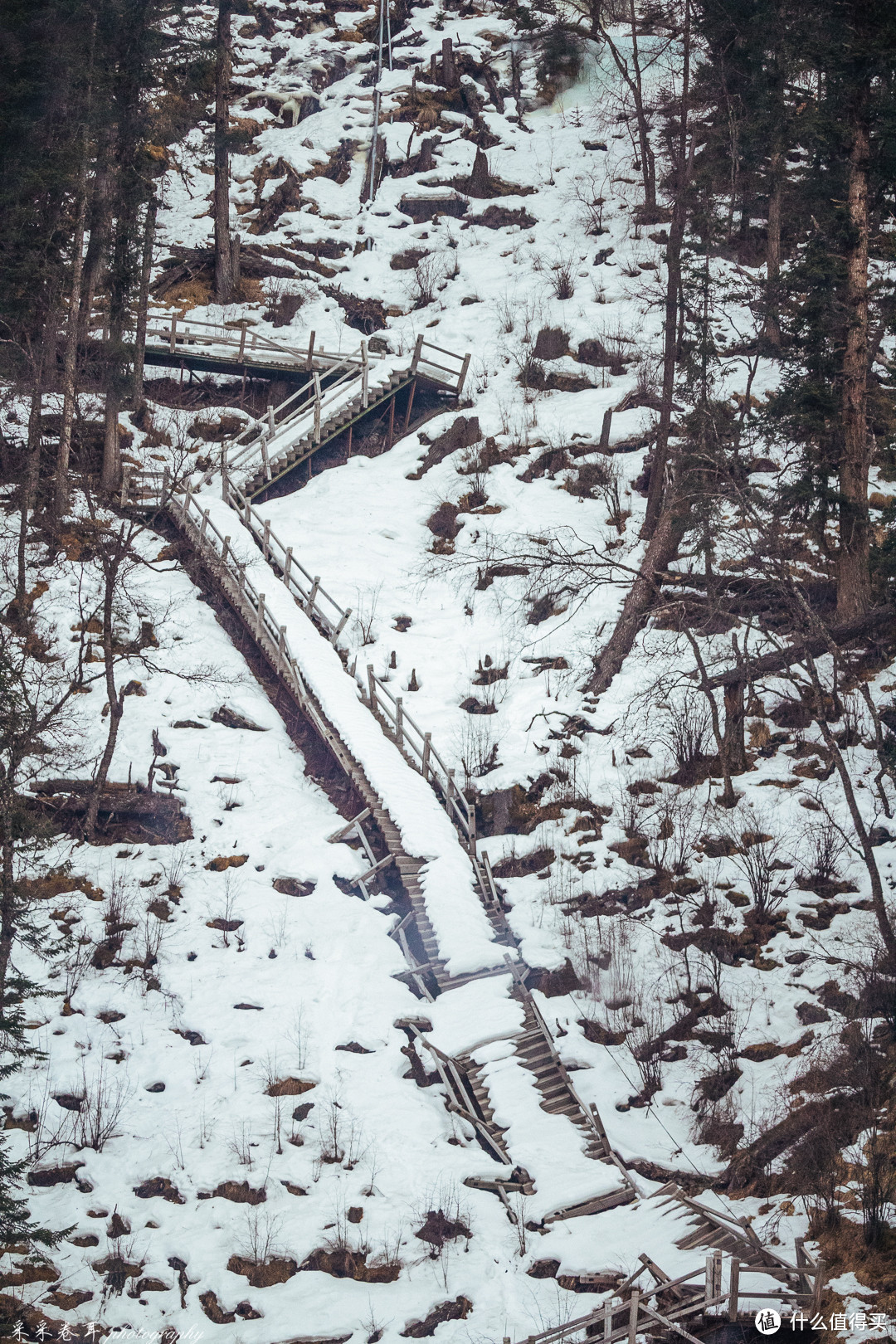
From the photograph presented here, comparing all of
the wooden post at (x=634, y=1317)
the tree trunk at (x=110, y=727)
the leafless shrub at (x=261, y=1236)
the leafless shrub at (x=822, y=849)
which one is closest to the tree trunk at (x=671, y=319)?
the leafless shrub at (x=822, y=849)

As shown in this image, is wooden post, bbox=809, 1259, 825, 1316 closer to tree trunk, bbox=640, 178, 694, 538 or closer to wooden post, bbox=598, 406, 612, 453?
tree trunk, bbox=640, 178, 694, 538

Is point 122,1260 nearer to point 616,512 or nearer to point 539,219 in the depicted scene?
point 616,512

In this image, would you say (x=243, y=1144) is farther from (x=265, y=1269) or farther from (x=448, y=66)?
(x=448, y=66)

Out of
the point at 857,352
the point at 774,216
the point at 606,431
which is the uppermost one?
the point at 774,216

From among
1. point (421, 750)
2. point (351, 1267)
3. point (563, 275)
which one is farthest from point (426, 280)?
point (351, 1267)

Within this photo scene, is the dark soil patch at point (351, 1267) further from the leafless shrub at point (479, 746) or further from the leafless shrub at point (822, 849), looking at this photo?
the leafless shrub at point (479, 746)

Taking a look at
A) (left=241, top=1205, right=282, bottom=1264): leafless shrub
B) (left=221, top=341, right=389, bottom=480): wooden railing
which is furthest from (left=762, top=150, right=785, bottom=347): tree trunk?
(left=241, top=1205, right=282, bottom=1264): leafless shrub
